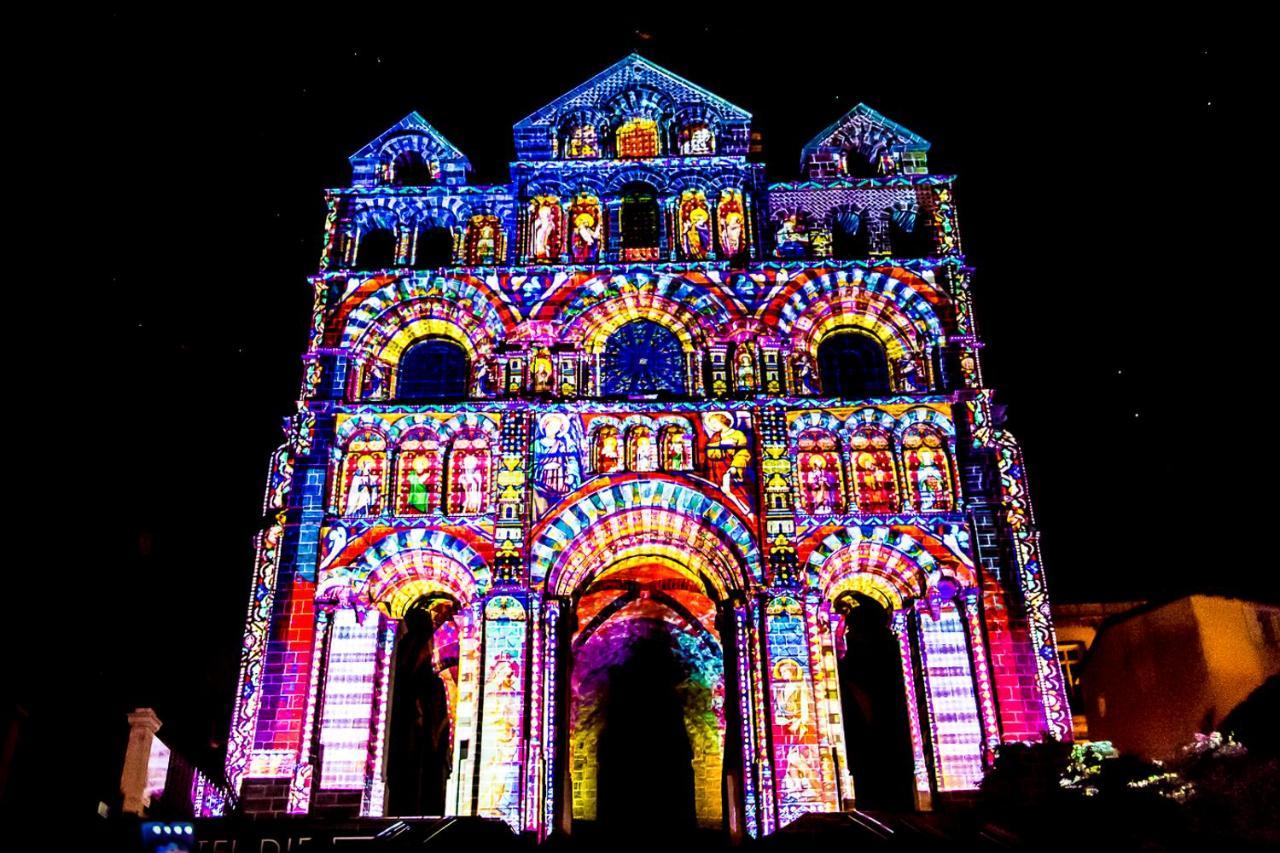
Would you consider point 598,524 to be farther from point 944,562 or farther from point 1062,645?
point 1062,645

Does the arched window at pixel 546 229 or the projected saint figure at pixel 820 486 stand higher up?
the arched window at pixel 546 229

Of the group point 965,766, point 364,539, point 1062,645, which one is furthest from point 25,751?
point 1062,645

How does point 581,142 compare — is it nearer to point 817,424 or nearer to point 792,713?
point 817,424

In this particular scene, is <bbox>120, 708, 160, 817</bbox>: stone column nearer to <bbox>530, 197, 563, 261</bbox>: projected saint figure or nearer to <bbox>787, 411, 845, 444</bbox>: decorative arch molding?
<bbox>530, 197, 563, 261</bbox>: projected saint figure

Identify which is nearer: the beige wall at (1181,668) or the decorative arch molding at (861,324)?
the beige wall at (1181,668)

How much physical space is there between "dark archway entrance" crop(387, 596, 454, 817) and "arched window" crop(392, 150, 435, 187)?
11174 mm

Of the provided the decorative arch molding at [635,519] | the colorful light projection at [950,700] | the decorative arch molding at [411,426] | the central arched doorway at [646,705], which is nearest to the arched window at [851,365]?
the decorative arch molding at [635,519]

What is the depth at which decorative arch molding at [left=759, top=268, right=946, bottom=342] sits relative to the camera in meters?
28.4

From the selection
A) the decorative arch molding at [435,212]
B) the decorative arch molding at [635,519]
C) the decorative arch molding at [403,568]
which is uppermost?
the decorative arch molding at [435,212]

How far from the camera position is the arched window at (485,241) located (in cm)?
2920

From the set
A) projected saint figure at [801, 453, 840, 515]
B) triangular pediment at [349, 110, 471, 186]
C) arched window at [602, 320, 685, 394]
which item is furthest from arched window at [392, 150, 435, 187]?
projected saint figure at [801, 453, 840, 515]

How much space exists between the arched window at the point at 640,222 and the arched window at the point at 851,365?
5.08 metres

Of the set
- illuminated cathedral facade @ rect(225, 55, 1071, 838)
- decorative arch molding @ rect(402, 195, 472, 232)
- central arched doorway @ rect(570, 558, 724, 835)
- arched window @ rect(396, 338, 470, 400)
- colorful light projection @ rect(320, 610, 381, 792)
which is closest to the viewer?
colorful light projection @ rect(320, 610, 381, 792)

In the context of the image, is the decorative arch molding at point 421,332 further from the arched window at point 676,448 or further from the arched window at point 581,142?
the arched window at point 581,142
